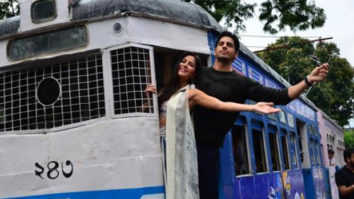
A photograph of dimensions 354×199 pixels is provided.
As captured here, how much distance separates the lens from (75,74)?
5059mm

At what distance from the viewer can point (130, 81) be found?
15.7ft

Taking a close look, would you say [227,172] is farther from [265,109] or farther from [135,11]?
[265,109]

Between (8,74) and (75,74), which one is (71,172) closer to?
(75,74)

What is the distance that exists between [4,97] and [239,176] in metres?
2.86

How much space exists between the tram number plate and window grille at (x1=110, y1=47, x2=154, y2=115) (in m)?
0.75

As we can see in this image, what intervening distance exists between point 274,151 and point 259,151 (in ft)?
2.99

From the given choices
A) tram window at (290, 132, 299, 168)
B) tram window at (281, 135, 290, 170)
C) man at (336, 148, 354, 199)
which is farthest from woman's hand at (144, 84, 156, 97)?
tram window at (290, 132, 299, 168)

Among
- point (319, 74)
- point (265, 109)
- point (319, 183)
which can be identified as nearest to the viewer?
point (265, 109)

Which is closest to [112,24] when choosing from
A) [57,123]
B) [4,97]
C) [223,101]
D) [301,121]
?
[57,123]

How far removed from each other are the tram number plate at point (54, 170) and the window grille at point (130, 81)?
75 centimetres

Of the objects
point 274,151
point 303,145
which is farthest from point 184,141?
point 303,145

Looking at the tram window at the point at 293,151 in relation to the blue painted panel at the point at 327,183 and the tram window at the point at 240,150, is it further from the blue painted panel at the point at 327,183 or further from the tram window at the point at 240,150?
the blue painted panel at the point at 327,183

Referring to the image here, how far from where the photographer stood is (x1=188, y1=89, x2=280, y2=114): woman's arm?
9.61 ft

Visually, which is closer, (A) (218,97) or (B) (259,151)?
(A) (218,97)
